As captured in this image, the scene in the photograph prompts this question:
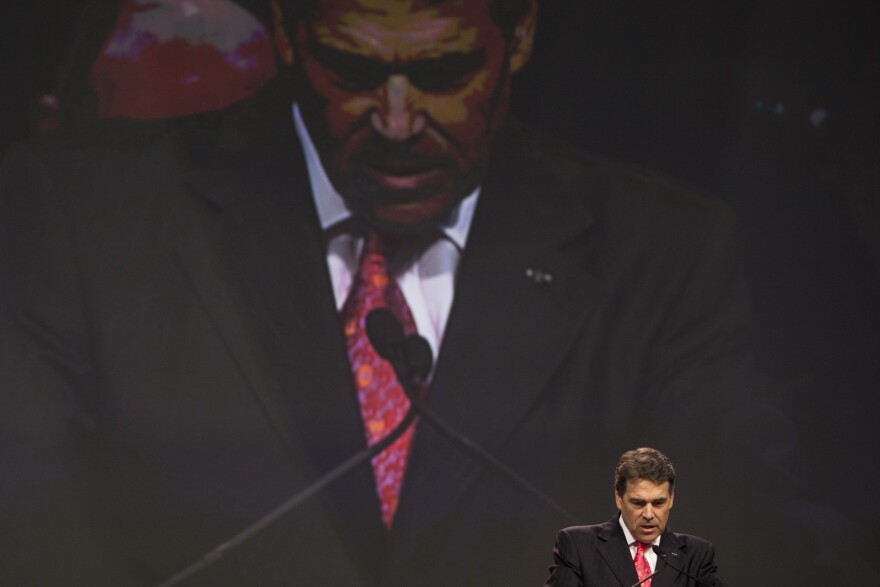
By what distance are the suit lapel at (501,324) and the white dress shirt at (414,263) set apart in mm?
43

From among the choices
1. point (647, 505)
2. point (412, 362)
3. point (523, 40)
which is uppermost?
point (647, 505)

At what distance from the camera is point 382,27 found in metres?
4.26

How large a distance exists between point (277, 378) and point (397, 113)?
40.1 inches

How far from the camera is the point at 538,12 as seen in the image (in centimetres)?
438

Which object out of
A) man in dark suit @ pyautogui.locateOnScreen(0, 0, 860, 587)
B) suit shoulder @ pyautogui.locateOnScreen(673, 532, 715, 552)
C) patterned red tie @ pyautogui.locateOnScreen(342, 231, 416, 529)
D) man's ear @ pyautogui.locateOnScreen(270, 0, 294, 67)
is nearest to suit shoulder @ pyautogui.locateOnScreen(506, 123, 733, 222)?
man in dark suit @ pyautogui.locateOnScreen(0, 0, 860, 587)

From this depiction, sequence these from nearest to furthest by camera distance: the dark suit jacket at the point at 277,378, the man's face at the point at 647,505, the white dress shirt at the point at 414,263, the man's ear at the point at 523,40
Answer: the man's face at the point at 647,505 < the dark suit jacket at the point at 277,378 < the white dress shirt at the point at 414,263 < the man's ear at the point at 523,40

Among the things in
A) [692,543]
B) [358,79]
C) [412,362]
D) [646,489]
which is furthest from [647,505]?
[358,79]

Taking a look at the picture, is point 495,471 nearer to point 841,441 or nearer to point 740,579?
point 740,579

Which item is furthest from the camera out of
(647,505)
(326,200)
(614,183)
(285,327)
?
(614,183)

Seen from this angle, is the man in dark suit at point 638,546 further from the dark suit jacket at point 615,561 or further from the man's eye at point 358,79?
the man's eye at point 358,79

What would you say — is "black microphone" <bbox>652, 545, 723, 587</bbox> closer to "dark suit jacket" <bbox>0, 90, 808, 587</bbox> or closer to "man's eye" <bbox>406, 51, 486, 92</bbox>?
"dark suit jacket" <bbox>0, 90, 808, 587</bbox>

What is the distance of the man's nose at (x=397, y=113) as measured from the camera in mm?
4270

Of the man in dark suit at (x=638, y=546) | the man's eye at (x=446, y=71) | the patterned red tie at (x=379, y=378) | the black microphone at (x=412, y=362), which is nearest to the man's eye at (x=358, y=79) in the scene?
the man's eye at (x=446, y=71)

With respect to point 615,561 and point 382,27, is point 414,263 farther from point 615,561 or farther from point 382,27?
point 615,561
